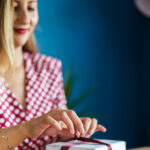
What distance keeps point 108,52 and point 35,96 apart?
5.37 ft

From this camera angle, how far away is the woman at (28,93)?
104cm

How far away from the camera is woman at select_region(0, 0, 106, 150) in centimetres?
104

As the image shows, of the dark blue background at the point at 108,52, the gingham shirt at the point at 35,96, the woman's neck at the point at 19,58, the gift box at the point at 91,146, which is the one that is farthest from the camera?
the dark blue background at the point at 108,52

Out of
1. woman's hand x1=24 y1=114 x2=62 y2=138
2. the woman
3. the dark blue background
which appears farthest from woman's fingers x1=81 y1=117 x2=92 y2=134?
the dark blue background

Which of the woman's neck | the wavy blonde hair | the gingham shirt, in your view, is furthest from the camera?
the woman's neck

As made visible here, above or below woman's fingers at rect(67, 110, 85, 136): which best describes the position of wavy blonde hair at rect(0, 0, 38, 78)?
above

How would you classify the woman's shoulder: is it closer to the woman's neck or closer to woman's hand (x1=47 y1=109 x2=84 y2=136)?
the woman's neck

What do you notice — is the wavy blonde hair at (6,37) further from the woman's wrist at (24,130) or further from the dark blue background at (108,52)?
the dark blue background at (108,52)

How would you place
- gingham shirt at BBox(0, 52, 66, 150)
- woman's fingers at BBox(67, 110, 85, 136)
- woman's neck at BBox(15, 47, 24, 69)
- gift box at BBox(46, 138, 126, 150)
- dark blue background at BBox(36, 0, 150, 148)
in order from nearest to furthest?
gift box at BBox(46, 138, 126, 150) → woman's fingers at BBox(67, 110, 85, 136) → gingham shirt at BBox(0, 52, 66, 150) → woman's neck at BBox(15, 47, 24, 69) → dark blue background at BBox(36, 0, 150, 148)

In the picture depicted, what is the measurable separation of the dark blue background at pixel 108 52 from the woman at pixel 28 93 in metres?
0.92

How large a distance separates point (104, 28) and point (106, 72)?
1.34 ft

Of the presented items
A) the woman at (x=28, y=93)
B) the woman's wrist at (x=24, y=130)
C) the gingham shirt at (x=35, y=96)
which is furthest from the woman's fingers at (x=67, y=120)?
the gingham shirt at (x=35, y=96)

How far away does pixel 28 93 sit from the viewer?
146 cm

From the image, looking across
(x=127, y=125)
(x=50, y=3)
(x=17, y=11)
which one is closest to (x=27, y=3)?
(x=17, y=11)
